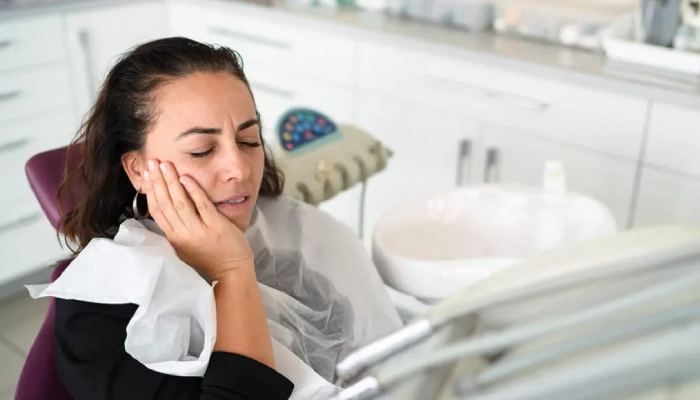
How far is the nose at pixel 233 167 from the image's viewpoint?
1.02 metres

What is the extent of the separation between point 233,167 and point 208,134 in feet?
0.20

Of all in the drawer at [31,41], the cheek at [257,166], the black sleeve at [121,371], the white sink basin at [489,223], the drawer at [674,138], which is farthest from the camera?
the drawer at [31,41]

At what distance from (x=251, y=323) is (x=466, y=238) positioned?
682 millimetres

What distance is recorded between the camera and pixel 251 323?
3.11 feet

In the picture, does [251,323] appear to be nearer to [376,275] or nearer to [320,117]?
[376,275]

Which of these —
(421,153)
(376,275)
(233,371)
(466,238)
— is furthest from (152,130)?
(421,153)

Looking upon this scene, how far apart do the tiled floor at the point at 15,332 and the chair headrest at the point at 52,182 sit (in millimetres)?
1155

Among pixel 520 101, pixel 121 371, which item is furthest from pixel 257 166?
pixel 520 101

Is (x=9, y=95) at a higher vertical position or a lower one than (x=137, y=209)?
lower

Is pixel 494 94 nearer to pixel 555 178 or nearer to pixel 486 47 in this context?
pixel 486 47

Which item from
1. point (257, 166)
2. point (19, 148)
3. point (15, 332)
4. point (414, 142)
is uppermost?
point (257, 166)

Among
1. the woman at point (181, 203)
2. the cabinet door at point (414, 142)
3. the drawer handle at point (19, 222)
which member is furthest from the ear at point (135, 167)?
the drawer handle at point (19, 222)

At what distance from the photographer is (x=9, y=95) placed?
243 centimetres

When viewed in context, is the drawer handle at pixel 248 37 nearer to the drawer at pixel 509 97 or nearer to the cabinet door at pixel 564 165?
the drawer at pixel 509 97
